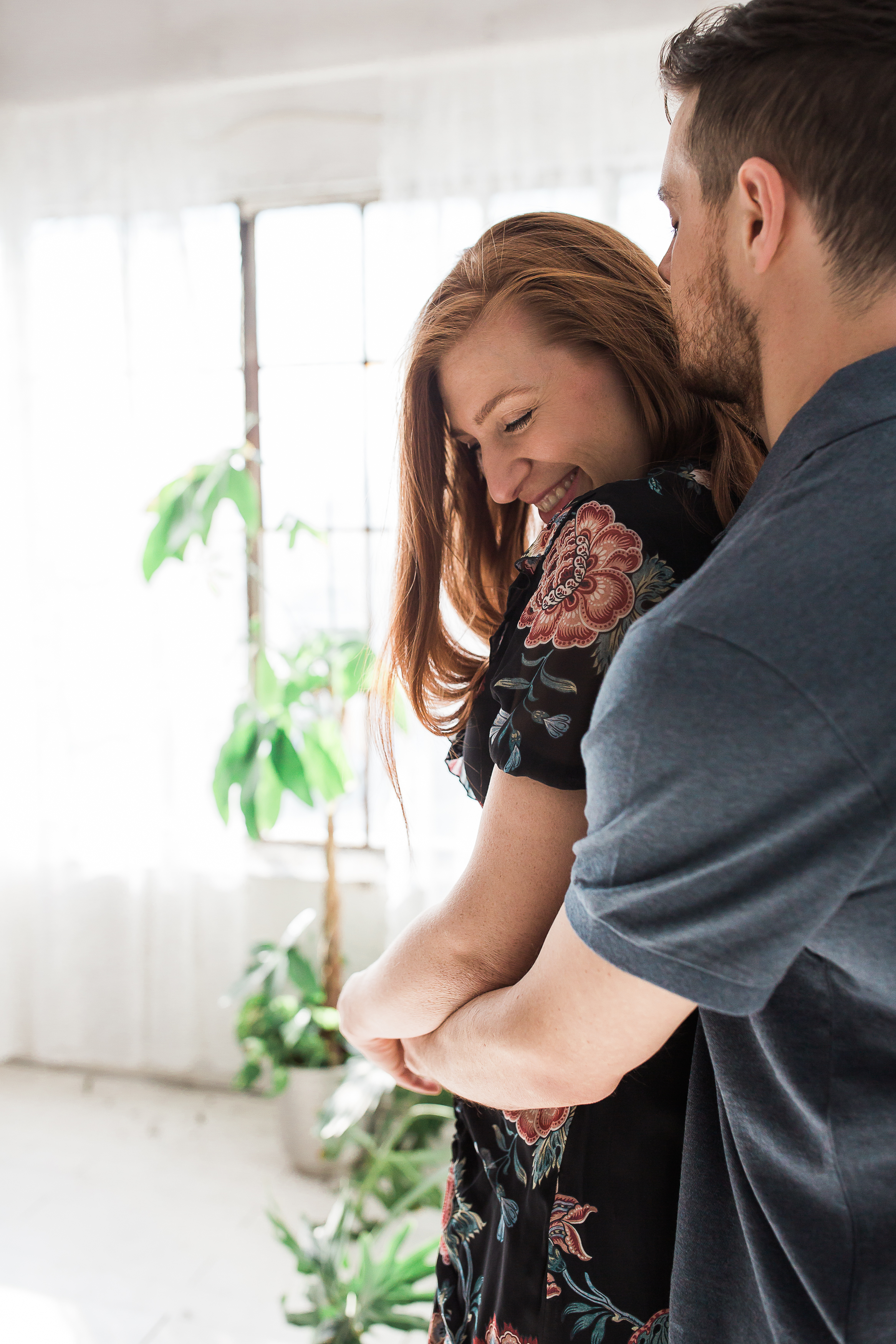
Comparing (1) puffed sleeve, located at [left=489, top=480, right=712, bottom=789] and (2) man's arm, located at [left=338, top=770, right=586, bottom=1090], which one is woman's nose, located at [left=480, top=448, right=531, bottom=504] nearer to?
(1) puffed sleeve, located at [left=489, top=480, right=712, bottom=789]

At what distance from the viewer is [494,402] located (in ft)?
3.13

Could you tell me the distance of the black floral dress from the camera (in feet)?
2.27

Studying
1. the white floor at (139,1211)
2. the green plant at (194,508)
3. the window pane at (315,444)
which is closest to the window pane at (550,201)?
the window pane at (315,444)

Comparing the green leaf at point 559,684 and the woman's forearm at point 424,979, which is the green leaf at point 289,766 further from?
the green leaf at point 559,684

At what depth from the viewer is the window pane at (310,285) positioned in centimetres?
290

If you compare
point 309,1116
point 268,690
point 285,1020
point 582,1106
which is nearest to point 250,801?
point 268,690

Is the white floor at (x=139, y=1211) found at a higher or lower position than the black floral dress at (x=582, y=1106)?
lower

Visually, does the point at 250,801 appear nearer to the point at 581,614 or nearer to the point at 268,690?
the point at 268,690

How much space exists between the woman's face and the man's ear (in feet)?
1.13

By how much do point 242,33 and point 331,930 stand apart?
8.09 ft

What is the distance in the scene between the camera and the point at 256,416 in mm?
2756

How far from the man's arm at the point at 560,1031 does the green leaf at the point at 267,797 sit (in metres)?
1.67

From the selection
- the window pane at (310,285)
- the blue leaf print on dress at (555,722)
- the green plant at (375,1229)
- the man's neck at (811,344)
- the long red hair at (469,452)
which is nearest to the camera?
the man's neck at (811,344)

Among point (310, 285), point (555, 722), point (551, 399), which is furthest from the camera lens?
point (310, 285)
